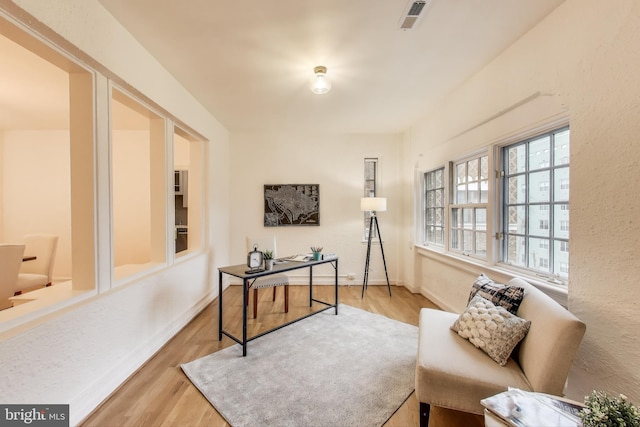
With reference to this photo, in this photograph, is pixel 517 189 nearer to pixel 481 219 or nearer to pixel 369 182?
pixel 481 219

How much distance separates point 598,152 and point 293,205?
380 centimetres

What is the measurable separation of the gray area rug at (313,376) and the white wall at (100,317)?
22.0 inches

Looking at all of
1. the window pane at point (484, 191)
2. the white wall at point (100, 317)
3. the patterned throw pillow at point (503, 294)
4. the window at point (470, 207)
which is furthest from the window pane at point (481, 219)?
the white wall at point (100, 317)

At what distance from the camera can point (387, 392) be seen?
1893 mm

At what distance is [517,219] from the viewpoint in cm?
238

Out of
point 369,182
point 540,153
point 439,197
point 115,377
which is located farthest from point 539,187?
point 115,377

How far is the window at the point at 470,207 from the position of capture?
279 cm

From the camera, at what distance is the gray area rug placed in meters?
1.69

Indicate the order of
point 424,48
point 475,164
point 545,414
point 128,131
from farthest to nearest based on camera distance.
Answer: point 128,131 → point 475,164 → point 424,48 → point 545,414

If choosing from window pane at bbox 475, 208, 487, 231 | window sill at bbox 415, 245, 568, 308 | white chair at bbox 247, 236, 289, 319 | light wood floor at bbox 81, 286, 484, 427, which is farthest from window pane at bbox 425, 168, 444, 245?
white chair at bbox 247, 236, 289, 319

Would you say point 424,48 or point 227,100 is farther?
point 227,100

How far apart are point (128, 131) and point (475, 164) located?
5.57 meters

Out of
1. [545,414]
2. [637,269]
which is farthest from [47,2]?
[637,269]

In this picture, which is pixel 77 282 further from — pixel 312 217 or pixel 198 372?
pixel 312 217
